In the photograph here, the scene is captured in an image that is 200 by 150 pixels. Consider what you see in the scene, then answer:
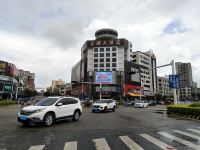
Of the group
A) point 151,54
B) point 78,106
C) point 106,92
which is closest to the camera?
point 78,106

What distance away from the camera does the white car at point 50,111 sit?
12.4 metres

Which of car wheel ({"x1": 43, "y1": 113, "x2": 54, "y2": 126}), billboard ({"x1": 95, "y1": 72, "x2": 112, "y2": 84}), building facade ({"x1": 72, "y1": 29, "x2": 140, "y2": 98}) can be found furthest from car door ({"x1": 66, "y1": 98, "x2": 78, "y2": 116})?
building facade ({"x1": 72, "y1": 29, "x2": 140, "y2": 98})

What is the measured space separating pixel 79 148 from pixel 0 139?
3465 mm

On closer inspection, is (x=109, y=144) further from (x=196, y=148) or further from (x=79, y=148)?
(x=196, y=148)

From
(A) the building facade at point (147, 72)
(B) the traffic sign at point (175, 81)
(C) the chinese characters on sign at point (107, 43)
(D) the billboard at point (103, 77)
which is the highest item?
(C) the chinese characters on sign at point (107, 43)

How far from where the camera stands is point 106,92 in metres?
94.8

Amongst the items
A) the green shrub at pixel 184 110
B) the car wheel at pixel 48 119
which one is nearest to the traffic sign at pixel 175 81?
the green shrub at pixel 184 110

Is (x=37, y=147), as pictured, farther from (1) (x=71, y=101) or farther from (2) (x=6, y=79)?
(2) (x=6, y=79)

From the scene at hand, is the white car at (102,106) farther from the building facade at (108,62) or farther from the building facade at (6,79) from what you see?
the building facade at (108,62)

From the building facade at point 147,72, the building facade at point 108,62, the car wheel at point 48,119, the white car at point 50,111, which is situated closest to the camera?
the white car at point 50,111

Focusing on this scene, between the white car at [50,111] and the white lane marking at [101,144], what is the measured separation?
186 inches

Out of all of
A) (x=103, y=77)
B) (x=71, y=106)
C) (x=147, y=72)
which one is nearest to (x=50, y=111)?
(x=71, y=106)

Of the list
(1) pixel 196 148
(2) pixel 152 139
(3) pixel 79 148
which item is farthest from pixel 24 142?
(1) pixel 196 148

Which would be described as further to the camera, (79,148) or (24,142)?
(24,142)
